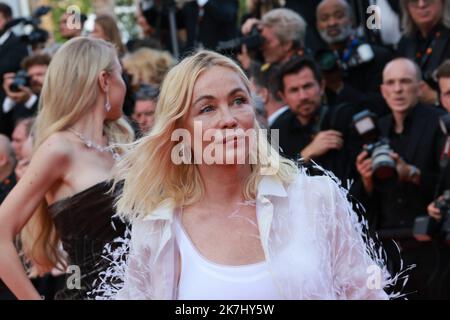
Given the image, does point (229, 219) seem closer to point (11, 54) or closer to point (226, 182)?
point (226, 182)

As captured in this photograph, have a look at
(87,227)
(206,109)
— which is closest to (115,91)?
(87,227)

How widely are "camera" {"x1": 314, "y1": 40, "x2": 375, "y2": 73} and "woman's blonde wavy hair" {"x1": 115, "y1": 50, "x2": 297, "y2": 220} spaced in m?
3.19

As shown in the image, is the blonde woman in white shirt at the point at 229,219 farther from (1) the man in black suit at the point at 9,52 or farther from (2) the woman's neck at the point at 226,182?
(1) the man in black suit at the point at 9,52

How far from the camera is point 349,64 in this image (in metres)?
6.12

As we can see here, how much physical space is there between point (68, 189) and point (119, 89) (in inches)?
21.0

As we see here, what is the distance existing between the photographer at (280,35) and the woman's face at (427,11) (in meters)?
0.88

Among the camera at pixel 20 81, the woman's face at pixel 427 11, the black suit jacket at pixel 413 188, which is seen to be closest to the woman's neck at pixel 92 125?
the black suit jacket at pixel 413 188

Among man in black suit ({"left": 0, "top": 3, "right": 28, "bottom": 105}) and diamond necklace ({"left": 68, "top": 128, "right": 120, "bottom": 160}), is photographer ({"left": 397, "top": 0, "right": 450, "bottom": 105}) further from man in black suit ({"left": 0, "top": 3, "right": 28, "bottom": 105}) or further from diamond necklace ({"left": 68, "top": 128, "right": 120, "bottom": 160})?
man in black suit ({"left": 0, "top": 3, "right": 28, "bottom": 105})

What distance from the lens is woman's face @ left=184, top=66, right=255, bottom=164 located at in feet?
8.91

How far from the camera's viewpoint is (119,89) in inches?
171

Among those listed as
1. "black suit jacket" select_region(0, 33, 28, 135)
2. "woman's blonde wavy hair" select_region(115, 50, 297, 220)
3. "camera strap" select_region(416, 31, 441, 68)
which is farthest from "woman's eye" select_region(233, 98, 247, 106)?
"black suit jacket" select_region(0, 33, 28, 135)

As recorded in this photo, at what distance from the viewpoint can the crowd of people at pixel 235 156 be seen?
8.84 feet
